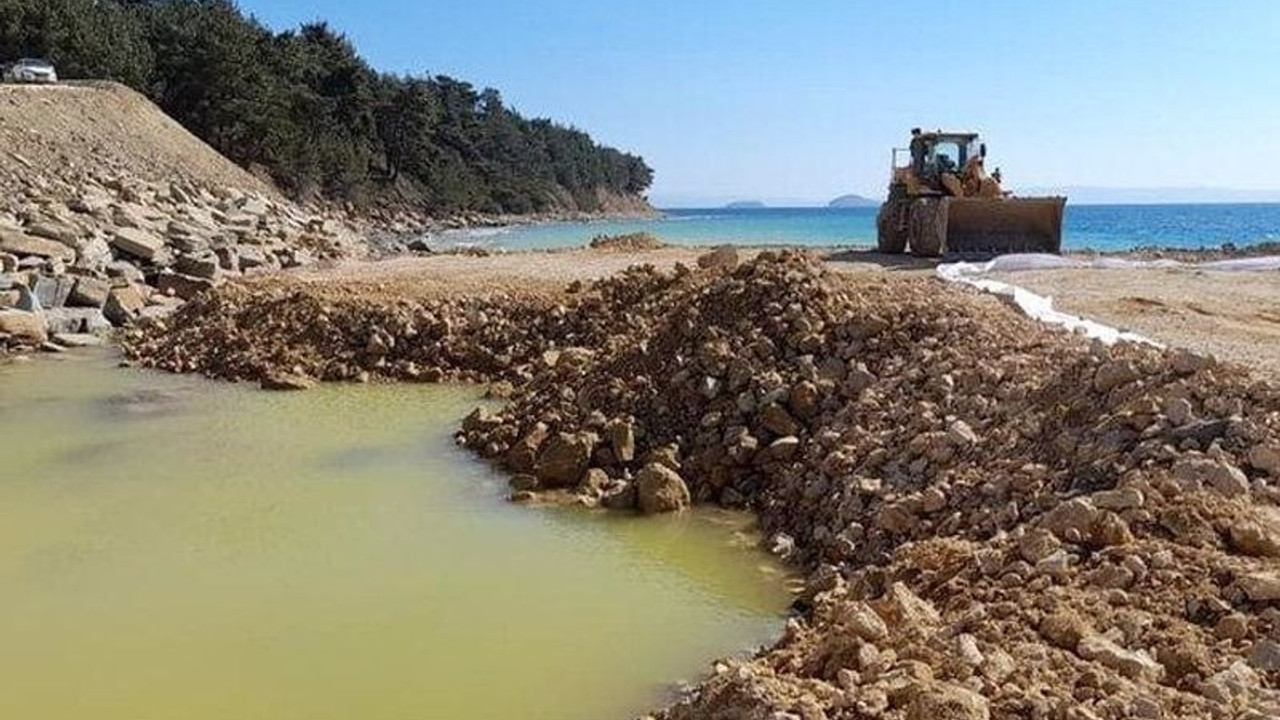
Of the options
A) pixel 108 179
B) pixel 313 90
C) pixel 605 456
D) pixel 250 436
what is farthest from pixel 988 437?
pixel 313 90

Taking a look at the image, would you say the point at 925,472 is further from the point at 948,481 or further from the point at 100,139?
the point at 100,139

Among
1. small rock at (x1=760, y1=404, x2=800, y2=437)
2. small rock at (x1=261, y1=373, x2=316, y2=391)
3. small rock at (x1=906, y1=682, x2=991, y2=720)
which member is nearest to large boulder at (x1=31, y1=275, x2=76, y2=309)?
small rock at (x1=261, y1=373, x2=316, y2=391)

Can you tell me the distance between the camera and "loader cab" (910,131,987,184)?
20823 millimetres

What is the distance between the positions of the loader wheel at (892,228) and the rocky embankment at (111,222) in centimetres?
1082

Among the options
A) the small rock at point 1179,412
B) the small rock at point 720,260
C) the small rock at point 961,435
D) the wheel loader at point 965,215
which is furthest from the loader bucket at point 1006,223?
the small rock at point 1179,412

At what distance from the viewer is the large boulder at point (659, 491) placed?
8156 millimetres

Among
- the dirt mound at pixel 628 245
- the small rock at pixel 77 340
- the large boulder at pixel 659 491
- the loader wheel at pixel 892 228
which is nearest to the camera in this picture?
the large boulder at pixel 659 491

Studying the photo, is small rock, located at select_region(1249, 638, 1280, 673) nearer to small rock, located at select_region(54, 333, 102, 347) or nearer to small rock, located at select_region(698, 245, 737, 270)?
small rock, located at select_region(698, 245, 737, 270)

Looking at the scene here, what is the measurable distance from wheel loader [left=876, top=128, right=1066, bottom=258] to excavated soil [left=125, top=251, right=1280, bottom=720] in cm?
754

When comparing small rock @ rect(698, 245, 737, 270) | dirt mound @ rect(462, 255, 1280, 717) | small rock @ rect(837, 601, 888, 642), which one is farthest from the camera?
small rock @ rect(698, 245, 737, 270)

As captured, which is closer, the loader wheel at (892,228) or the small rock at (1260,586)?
the small rock at (1260,586)

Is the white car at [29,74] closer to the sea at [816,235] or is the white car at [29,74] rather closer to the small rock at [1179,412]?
the sea at [816,235]

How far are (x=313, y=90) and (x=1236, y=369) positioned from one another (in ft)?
178

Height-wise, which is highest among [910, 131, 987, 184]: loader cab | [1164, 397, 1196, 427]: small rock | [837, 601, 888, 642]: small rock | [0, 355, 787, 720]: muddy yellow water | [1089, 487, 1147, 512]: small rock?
[910, 131, 987, 184]: loader cab
